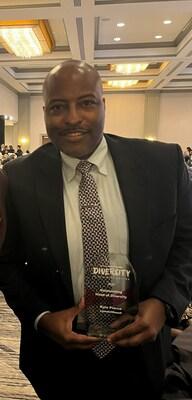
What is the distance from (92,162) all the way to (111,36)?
26.3ft

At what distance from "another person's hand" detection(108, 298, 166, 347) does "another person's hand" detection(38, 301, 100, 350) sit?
59 mm

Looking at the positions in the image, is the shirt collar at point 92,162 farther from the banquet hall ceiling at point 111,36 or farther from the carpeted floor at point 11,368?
the banquet hall ceiling at point 111,36

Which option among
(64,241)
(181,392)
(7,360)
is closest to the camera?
(64,241)

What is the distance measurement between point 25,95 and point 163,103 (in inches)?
209

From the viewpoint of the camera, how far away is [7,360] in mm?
2854

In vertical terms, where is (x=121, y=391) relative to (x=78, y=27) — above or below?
below

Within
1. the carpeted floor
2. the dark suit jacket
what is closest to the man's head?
the dark suit jacket

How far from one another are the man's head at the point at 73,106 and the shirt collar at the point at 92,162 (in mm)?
54

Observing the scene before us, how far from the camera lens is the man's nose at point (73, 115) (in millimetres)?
1015

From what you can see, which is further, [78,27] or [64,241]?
[78,27]

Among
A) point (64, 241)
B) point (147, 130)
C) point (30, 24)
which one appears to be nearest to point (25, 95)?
point (147, 130)

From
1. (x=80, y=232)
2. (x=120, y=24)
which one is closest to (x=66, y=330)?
(x=80, y=232)

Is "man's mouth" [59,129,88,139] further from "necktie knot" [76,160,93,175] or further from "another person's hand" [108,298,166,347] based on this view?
"another person's hand" [108,298,166,347]

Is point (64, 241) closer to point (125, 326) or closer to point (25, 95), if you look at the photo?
point (125, 326)
